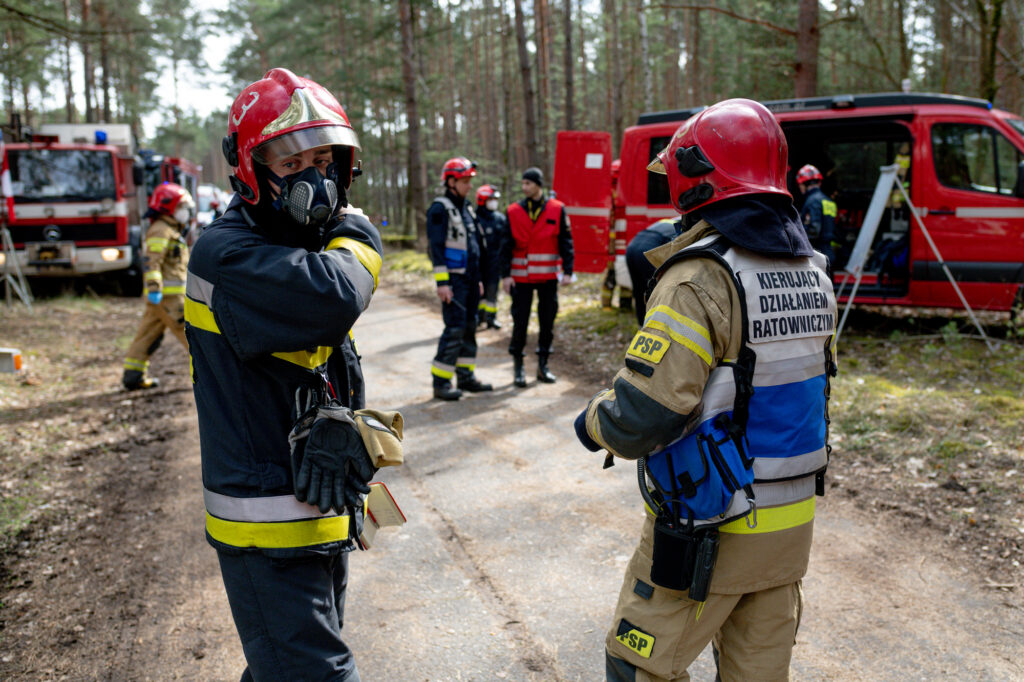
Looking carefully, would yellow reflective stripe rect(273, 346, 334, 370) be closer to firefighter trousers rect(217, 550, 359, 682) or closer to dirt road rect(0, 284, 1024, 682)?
firefighter trousers rect(217, 550, 359, 682)

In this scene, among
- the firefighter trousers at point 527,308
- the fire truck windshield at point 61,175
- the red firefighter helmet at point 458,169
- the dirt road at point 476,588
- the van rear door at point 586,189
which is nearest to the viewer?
the dirt road at point 476,588

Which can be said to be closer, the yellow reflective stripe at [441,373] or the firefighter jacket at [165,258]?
the yellow reflective stripe at [441,373]

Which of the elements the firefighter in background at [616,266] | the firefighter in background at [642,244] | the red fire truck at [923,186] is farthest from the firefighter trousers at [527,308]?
the firefighter in background at [642,244]

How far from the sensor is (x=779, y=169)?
6.84ft

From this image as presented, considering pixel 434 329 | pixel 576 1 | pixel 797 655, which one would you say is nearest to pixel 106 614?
pixel 797 655

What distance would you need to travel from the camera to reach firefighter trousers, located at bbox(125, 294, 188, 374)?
25.5 ft

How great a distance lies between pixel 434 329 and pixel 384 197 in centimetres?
3345

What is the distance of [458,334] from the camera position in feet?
23.8

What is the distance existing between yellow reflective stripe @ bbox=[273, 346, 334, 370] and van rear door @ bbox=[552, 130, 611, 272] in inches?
381

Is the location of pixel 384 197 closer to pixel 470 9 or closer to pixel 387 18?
pixel 470 9

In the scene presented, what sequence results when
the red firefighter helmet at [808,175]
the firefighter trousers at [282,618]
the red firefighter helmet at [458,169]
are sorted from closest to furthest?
1. the firefighter trousers at [282,618]
2. the red firefighter helmet at [458,169]
3. the red firefighter helmet at [808,175]

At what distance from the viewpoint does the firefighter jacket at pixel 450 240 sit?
7254mm

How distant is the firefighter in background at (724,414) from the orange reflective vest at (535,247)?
18.2 ft

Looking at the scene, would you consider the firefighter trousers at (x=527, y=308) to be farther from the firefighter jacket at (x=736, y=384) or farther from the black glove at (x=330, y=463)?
the black glove at (x=330, y=463)
